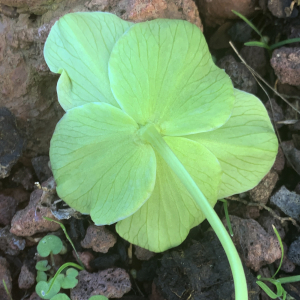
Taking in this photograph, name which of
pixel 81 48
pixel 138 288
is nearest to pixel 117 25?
pixel 81 48

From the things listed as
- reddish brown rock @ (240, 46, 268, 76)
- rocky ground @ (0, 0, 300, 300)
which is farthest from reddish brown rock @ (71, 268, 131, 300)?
reddish brown rock @ (240, 46, 268, 76)

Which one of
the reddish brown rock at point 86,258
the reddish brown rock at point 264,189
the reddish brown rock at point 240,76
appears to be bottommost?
the reddish brown rock at point 86,258

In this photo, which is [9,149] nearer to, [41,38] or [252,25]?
[41,38]

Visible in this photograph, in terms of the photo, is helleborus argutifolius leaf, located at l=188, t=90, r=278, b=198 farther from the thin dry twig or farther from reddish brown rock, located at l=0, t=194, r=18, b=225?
reddish brown rock, located at l=0, t=194, r=18, b=225

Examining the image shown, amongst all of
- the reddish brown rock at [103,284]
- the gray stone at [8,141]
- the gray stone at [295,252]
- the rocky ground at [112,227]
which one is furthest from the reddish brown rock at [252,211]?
the gray stone at [8,141]

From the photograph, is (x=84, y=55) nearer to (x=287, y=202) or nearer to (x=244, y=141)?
(x=244, y=141)

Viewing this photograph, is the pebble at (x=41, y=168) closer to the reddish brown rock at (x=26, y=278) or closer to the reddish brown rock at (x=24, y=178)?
the reddish brown rock at (x=24, y=178)

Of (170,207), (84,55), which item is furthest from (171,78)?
(170,207)
